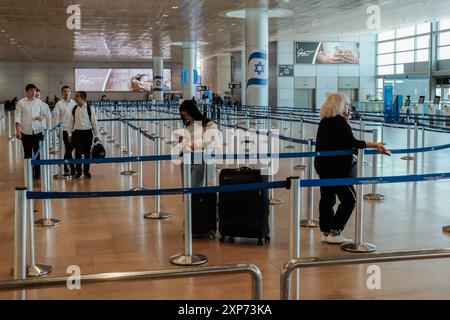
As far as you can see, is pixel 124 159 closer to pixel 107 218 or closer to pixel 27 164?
pixel 27 164

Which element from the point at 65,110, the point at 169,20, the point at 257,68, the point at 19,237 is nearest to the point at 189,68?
the point at 169,20

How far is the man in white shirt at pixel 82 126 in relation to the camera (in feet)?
36.7

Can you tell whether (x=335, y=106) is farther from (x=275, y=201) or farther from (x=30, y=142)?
(x=30, y=142)

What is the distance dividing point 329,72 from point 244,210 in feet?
133

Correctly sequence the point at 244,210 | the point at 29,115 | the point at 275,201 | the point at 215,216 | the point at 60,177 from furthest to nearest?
1. the point at 60,177
2. the point at 29,115
3. the point at 275,201
4. the point at 215,216
5. the point at 244,210

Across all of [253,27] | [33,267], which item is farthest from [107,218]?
[253,27]

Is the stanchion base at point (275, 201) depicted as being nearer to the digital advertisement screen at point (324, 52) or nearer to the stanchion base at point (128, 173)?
the stanchion base at point (128, 173)

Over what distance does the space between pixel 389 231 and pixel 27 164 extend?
15.0ft

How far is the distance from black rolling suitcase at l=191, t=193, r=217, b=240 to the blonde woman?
1333 millimetres

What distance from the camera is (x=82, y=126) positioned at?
11219 mm

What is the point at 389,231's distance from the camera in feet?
23.6

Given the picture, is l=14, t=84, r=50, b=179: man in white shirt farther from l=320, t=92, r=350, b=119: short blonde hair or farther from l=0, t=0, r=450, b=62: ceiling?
l=0, t=0, r=450, b=62: ceiling

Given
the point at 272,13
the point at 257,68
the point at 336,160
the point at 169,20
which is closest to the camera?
the point at 336,160

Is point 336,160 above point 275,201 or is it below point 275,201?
above
